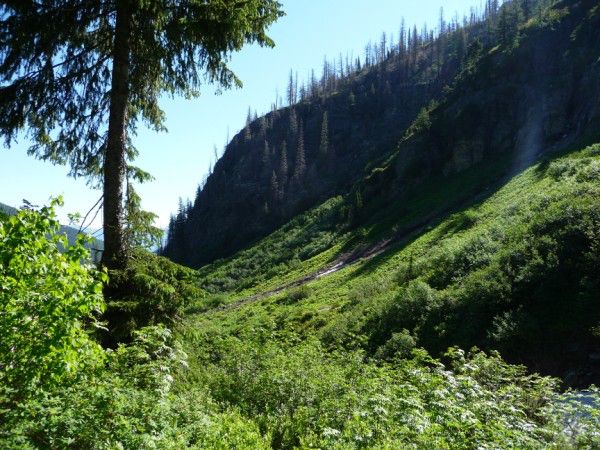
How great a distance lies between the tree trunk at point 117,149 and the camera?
768 cm

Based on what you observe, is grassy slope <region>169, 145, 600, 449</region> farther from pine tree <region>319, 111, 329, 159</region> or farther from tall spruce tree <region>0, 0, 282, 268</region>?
pine tree <region>319, 111, 329, 159</region>

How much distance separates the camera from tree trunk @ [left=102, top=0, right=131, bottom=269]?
7.68m

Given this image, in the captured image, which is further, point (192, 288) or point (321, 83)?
point (321, 83)

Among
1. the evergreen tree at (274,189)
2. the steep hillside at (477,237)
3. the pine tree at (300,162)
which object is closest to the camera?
the steep hillside at (477,237)

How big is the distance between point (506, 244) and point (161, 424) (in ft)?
54.8

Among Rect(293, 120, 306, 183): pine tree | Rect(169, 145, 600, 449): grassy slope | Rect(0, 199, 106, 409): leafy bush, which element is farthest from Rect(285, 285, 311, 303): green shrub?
Rect(293, 120, 306, 183): pine tree

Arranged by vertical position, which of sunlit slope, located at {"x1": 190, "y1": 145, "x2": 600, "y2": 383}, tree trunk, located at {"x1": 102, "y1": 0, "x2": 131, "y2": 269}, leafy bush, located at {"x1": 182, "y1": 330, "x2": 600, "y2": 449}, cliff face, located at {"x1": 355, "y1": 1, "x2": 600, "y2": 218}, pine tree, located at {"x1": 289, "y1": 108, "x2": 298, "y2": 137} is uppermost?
pine tree, located at {"x1": 289, "y1": 108, "x2": 298, "y2": 137}

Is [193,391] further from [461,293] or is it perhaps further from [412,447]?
[461,293]

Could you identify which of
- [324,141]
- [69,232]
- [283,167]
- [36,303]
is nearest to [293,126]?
[324,141]

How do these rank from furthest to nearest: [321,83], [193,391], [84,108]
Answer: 1. [321,83]
2. [84,108]
3. [193,391]

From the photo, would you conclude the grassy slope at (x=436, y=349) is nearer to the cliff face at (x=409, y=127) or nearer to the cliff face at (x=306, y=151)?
the cliff face at (x=409, y=127)

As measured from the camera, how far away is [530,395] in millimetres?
7398

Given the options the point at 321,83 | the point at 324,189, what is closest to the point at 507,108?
the point at 324,189

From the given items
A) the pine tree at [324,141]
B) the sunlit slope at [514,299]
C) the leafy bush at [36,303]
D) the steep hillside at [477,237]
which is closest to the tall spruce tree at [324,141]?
the pine tree at [324,141]
